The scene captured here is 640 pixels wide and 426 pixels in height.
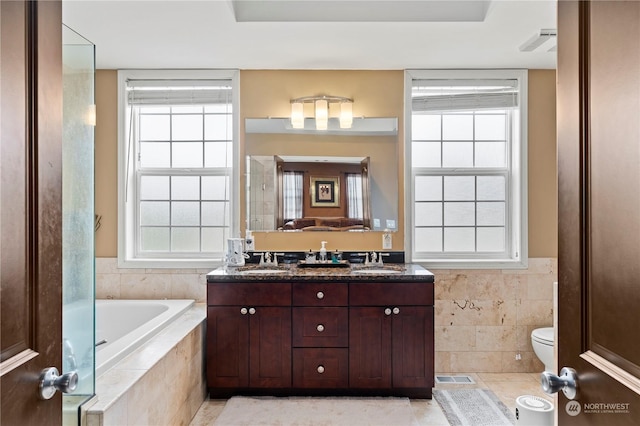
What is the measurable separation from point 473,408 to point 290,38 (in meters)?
2.68

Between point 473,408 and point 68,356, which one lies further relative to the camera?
point 473,408

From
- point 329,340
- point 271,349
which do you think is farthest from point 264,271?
point 329,340

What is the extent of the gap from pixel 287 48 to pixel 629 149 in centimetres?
249

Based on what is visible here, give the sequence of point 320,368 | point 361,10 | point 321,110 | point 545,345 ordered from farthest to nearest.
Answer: point 321,110
point 545,345
point 320,368
point 361,10

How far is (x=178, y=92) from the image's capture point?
10.8 feet

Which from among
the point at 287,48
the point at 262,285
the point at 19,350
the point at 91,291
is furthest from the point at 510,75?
the point at 19,350

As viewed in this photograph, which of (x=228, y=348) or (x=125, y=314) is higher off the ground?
(x=125, y=314)

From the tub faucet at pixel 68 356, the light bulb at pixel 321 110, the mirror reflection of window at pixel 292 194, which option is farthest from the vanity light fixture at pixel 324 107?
the tub faucet at pixel 68 356

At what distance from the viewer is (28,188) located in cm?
80

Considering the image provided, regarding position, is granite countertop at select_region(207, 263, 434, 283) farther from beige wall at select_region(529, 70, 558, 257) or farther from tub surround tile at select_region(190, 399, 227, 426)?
beige wall at select_region(529, 70, 558, 257)

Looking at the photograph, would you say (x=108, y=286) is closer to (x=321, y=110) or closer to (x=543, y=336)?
(x=321, y=110)

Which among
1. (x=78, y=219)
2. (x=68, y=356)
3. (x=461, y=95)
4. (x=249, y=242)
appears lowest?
(x=68, y=356)

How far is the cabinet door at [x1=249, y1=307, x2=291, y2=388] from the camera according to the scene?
2682 millimetres

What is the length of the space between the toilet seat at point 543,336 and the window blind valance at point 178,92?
2.92 meters
